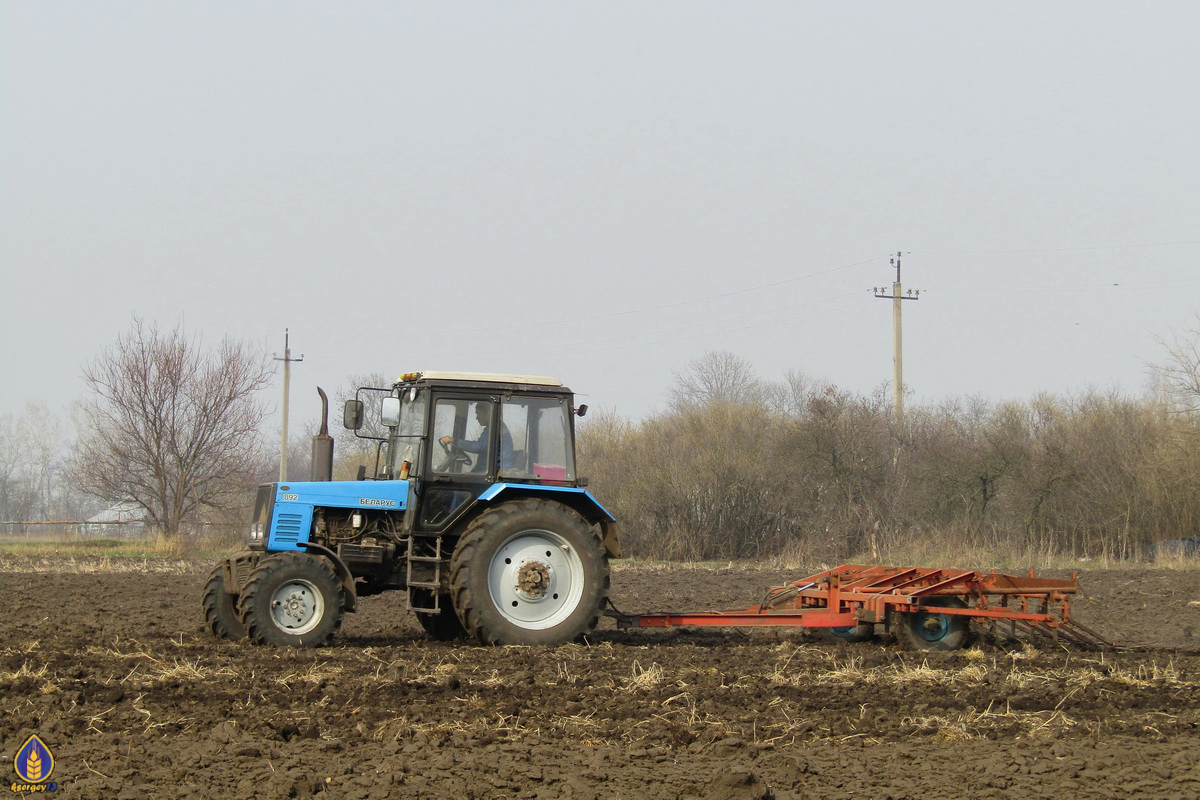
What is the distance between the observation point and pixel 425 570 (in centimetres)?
889

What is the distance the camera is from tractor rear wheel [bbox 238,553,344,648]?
8188 mm

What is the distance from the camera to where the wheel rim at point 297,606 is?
8.30 meters

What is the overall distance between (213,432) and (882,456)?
50.8ft

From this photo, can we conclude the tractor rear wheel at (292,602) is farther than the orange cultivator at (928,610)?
No

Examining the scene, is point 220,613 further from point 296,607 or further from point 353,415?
point 353,415

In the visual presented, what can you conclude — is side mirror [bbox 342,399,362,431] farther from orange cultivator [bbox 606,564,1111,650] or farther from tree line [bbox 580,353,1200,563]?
tree line [bbox 580,353,1200,563]

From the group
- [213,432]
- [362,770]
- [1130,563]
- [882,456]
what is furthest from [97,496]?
[362,770]

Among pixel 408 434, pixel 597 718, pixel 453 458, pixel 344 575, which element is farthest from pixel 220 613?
pixel 597 718

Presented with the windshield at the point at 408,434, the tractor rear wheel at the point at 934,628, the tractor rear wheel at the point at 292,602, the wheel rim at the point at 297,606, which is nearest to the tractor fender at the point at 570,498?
the windshield at the point at 408,434

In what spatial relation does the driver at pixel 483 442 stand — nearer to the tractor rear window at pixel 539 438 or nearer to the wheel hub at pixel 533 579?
the tractor rear window at pixel 539 438

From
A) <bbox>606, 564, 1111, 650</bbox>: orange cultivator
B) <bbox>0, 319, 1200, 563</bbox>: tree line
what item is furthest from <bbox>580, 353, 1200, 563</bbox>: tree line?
<bbox>606, 564, 1111, 650</bbox>: orange cultivator

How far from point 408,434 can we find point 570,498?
146 centimetres

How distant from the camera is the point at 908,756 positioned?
5.33 m

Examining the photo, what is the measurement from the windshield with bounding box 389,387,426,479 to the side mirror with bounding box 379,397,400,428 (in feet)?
0.48
